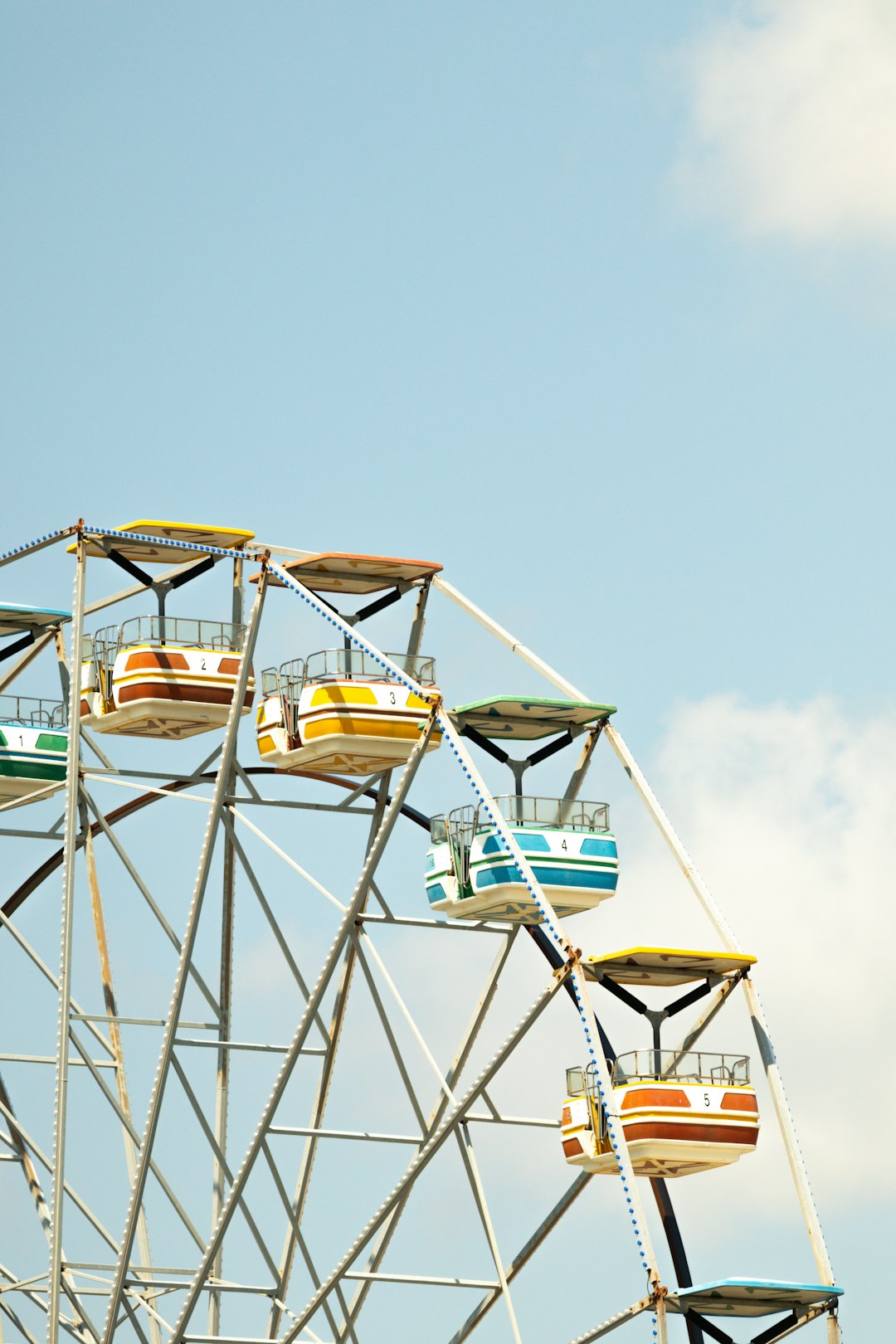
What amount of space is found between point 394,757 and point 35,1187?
11.2 m

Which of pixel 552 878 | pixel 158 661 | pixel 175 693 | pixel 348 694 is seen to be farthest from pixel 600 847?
pixel 158 661

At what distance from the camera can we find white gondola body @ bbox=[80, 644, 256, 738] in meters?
54.2

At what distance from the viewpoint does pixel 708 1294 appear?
45.3 m

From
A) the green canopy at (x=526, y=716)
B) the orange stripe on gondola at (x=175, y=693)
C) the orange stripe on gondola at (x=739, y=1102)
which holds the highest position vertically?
the orange stripe on gondola at (x=175, y=693)

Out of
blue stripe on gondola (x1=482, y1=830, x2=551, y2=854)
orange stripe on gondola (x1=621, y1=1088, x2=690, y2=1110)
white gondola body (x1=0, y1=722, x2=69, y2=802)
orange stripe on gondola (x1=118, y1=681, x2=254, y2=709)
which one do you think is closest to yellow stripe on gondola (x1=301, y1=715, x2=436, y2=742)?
orange stripe on gondola (x1=118, y1=681, x2=254, y2=709)

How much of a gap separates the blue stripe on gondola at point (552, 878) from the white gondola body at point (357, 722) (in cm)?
269

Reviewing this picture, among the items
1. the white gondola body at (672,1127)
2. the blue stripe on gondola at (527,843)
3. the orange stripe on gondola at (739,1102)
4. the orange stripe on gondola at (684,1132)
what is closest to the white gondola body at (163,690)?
the blue stripe on gondola at (527,843)

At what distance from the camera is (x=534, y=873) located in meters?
51.1

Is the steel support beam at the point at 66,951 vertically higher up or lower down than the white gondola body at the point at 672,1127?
higher up

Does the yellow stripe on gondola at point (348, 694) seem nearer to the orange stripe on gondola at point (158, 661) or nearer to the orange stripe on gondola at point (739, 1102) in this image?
the orange stripe on gondola at point (158, 661)

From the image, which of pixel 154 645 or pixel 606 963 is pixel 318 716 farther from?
pixel 606 963

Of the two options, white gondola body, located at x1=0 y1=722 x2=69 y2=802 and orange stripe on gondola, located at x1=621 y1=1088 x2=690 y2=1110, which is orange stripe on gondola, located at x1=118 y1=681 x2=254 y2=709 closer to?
white gondola body, located at x1=0 y1=722 x2=69 y2=802

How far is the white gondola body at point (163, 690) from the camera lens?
54219 millimetres

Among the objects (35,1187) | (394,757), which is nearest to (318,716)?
(394,757)
